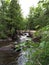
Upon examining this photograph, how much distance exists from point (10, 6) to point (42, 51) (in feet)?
158

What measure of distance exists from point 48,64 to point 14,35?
47777 millimetres

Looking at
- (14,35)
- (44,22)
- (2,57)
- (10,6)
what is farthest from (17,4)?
(44,22)

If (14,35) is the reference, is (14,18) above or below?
above

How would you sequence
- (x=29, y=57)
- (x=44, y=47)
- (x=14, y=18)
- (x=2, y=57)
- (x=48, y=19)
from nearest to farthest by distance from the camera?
(x=44, y=47) < (x=29, y=57) < (x=48, y=19) < (x=2, y=57) < (x=14, y=18)

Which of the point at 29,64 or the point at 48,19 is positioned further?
the point at 48,19

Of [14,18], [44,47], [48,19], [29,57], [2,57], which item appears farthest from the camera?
[14,18]

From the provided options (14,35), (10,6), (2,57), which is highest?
(10,6)

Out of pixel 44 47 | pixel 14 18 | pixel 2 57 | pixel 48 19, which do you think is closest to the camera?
pixel 44 47

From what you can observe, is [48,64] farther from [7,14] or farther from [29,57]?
[7,14]

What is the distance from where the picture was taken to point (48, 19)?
4.12 meters

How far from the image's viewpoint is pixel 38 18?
13.2 feet

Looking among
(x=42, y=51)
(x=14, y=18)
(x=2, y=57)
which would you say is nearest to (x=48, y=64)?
(x=42, y=51)

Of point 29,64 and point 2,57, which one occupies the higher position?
point 29,64

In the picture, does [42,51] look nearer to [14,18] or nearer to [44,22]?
[44,22]
